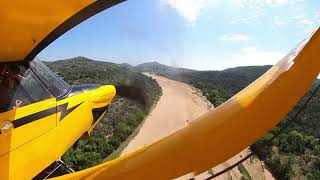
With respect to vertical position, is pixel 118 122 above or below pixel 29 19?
below

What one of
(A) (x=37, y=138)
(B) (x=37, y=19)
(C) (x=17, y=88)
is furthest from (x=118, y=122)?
(B) (x=37, y=19)

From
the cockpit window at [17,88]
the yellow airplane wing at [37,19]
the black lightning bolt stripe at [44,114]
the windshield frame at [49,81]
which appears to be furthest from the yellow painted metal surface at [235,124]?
the windshield frame at [49,81]

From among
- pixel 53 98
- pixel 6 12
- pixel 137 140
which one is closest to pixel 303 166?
pixel 137 140

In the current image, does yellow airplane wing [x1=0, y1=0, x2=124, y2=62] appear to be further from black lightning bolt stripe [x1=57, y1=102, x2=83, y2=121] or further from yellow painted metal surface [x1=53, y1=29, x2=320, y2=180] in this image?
yellow painted metal surface [x1=53, y1=29, x2=320, y2=180]

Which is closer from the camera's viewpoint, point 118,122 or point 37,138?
point 37,138

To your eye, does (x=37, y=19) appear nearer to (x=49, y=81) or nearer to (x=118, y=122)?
(x=49, y=81)
